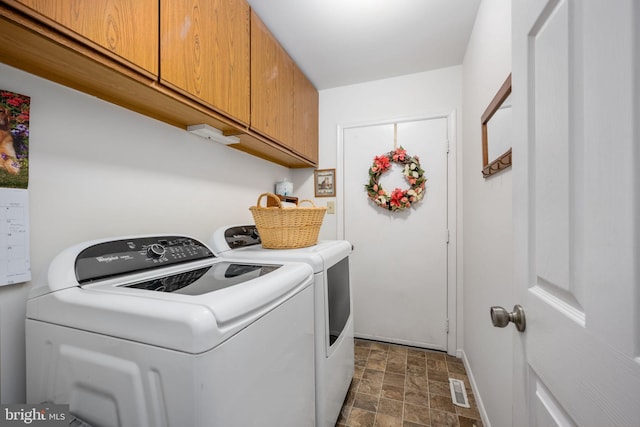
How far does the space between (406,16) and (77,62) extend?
1694mm

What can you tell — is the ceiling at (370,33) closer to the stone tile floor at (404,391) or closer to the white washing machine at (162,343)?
the white washing machine at (162,343)

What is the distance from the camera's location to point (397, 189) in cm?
226

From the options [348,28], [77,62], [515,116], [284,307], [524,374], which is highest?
[348,28]

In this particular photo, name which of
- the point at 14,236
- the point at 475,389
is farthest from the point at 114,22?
the point at 475,389

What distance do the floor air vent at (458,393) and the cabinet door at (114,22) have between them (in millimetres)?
2335

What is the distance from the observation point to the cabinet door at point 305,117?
6.72 ft

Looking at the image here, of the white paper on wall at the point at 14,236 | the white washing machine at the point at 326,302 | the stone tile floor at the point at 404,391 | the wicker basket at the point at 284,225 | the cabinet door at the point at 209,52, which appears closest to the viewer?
the white paper on wall at the point at 14,236

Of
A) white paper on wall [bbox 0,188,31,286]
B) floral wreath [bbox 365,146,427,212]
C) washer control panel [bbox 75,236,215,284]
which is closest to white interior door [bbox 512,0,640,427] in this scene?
washer control panel [bbox 75,236,215,284]

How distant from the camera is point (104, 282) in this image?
80 cm

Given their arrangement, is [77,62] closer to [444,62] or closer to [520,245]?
[520,245]

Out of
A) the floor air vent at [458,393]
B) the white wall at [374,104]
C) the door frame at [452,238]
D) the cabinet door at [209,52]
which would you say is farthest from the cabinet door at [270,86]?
the floor air vent at [458,393]

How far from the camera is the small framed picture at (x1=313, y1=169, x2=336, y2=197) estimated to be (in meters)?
2.50

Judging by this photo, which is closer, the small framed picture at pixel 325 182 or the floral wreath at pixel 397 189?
the floral wreath at pixel 397 189

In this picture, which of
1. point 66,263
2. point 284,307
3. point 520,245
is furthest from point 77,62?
point 520,245
